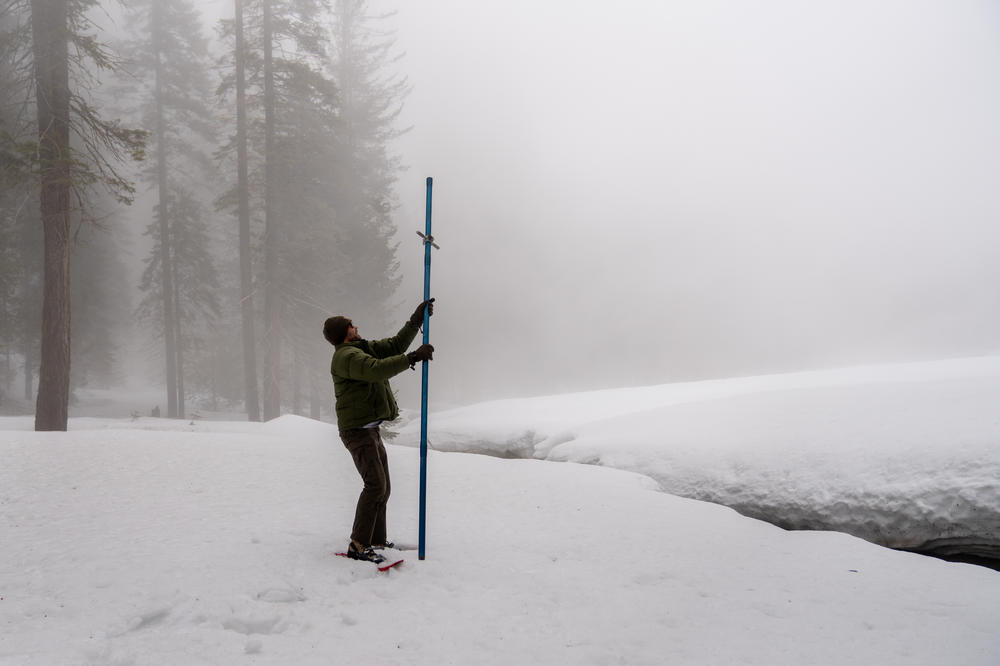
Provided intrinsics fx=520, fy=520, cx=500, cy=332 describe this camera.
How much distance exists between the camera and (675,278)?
287 feet

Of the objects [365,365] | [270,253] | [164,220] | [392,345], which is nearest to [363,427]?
[365,365]

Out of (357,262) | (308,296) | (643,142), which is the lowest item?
(308,296)

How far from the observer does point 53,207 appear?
1036cm

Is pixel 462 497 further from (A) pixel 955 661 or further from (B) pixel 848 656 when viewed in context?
(A) pixel 955 661

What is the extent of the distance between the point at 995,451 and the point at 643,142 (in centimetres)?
13515

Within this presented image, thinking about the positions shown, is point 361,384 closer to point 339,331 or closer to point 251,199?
point 339,331

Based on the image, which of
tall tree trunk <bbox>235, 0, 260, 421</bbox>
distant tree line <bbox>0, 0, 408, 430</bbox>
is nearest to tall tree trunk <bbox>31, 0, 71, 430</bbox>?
distant tree line <bbox>0, 0, 408, 430</bbox>

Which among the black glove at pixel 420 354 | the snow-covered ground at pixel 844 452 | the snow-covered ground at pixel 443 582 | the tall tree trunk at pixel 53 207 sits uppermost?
the tall tree trunk at pixel 53 207

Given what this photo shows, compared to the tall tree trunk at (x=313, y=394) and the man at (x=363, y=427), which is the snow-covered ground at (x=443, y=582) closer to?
the man at (x=363, y=427)

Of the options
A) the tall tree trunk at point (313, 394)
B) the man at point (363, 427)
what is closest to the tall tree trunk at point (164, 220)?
the tall tree trunk at point (313, 394)

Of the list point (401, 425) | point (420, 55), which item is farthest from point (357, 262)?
point (420, 55)

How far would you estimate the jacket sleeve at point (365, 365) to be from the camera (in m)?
4.32

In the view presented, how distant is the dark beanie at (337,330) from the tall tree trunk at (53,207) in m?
9.09

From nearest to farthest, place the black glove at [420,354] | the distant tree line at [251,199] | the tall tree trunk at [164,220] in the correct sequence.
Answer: the black glove at [420,354] < the distant tree line at [251,199] < the tall tree trunk at [164,220]
